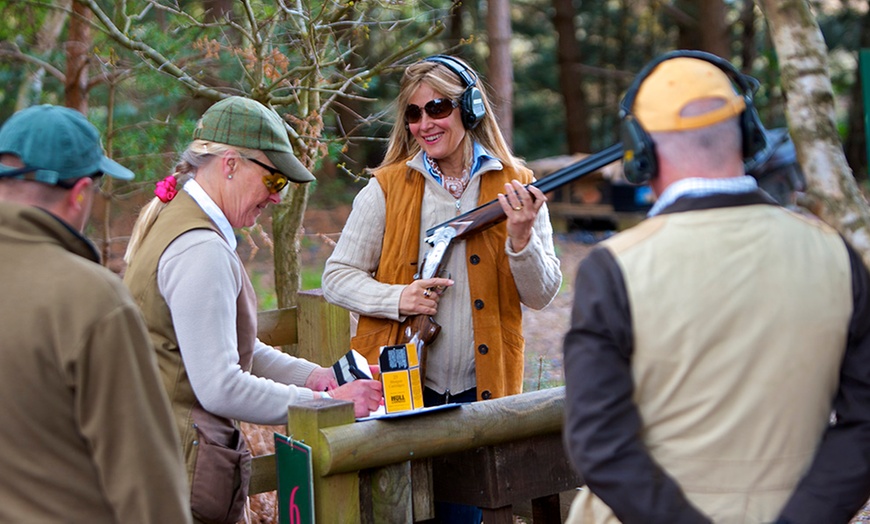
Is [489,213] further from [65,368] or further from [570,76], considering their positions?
[570,76]

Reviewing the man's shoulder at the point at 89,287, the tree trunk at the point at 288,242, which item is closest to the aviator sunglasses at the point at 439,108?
the tree trunk at the point at 288,242

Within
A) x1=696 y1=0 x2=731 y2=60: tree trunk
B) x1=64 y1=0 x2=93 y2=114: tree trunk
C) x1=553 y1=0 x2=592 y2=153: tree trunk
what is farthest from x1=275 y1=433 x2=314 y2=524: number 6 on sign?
x1=553 y1=0 x2=592 y2=153: tree trunk

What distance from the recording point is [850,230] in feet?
17.6

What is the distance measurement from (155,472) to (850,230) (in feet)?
14.0

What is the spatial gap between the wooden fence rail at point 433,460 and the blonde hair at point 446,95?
114 cm

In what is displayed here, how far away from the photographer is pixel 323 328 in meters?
4.84

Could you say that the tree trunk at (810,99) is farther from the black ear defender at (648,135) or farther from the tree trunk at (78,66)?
the tree trunk at (78,66)

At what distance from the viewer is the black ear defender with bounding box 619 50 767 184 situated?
7.52ft

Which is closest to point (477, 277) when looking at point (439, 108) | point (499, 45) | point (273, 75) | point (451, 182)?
point (451, 182)

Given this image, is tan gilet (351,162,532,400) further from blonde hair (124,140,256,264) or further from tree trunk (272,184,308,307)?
tree trunk (272,184,308,307)

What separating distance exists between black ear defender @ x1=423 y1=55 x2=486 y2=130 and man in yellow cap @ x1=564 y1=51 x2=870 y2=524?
1.95 meters

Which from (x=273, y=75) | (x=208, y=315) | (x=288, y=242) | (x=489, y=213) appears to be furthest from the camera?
(x=288, y=242)

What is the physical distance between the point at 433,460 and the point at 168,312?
1.26m

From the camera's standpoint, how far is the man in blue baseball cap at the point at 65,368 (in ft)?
7.16
